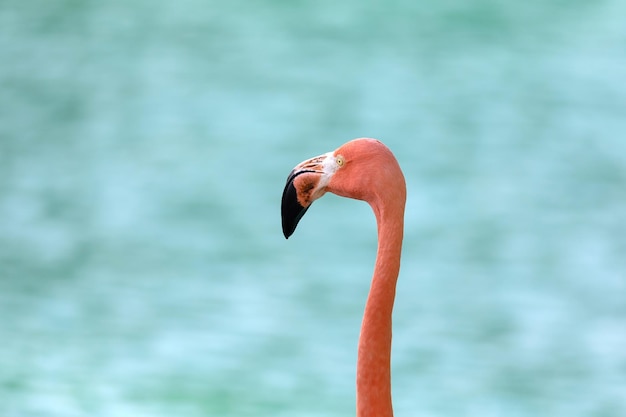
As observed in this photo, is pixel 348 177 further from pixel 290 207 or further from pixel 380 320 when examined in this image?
pixel 380 320

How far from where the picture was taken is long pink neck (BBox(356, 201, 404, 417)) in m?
2.41

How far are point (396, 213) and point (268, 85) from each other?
268 inches

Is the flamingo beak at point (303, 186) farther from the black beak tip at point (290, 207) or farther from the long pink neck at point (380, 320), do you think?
the long pink neck at point (380, 320)

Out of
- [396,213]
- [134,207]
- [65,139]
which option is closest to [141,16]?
[65,139]

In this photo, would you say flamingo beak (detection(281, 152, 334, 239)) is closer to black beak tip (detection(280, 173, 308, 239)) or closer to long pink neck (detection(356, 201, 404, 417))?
black beak tip (detection(280, 173, 308, 239))

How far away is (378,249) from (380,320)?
0.15m

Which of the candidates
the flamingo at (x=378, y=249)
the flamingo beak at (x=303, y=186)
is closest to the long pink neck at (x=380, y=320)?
the flamingo at (x=378, y=249)

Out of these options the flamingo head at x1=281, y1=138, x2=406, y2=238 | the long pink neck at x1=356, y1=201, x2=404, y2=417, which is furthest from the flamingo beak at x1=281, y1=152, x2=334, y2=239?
the long pink neck at x1=356, y1=201, x2=404, y2=417

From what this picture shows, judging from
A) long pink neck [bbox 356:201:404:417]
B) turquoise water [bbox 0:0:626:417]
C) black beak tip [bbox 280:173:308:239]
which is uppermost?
turquoise water [bbox 0:0:626:417]

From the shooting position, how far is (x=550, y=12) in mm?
9852

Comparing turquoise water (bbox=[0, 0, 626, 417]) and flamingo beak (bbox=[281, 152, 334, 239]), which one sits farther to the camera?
turquoise water (bbox=[0, 0, 626, 417])

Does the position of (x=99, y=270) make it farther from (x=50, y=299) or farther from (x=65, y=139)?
(x=65, y=139)

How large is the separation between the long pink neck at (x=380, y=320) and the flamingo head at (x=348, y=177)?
0.05 metres

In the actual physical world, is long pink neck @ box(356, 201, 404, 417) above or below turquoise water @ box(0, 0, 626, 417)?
below
